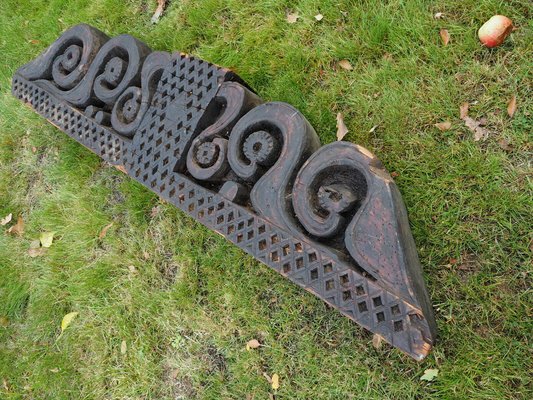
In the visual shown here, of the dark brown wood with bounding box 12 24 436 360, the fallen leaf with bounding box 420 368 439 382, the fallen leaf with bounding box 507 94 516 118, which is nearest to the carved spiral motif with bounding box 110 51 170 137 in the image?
the dark brown wood with bounding box 12 24 436 360

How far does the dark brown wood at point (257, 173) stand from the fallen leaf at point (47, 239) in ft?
3.20

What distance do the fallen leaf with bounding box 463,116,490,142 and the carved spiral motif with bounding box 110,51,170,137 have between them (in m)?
1.77

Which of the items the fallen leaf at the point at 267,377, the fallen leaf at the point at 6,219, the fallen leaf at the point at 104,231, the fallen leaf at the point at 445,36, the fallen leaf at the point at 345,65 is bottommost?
the fallen leaf at the point at 6,219

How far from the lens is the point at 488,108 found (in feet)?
8.78

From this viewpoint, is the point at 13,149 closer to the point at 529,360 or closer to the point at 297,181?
the point at 297,181

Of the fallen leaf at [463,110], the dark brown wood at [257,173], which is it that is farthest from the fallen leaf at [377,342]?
the fallen leaf at [463,110]

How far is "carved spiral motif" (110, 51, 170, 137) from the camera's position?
309 centimetres

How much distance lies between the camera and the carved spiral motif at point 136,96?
3094 mm

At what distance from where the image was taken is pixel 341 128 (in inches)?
117

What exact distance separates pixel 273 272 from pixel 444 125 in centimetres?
127

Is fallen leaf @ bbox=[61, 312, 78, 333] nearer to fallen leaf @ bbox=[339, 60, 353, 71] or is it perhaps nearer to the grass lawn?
the grass lawn

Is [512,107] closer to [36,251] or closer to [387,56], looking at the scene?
[387,56]

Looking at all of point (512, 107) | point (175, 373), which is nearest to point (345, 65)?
point (512, 107)

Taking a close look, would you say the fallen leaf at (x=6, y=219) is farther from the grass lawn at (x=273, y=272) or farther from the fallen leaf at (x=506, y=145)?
the fallen leaf at (x=506, y=145)
